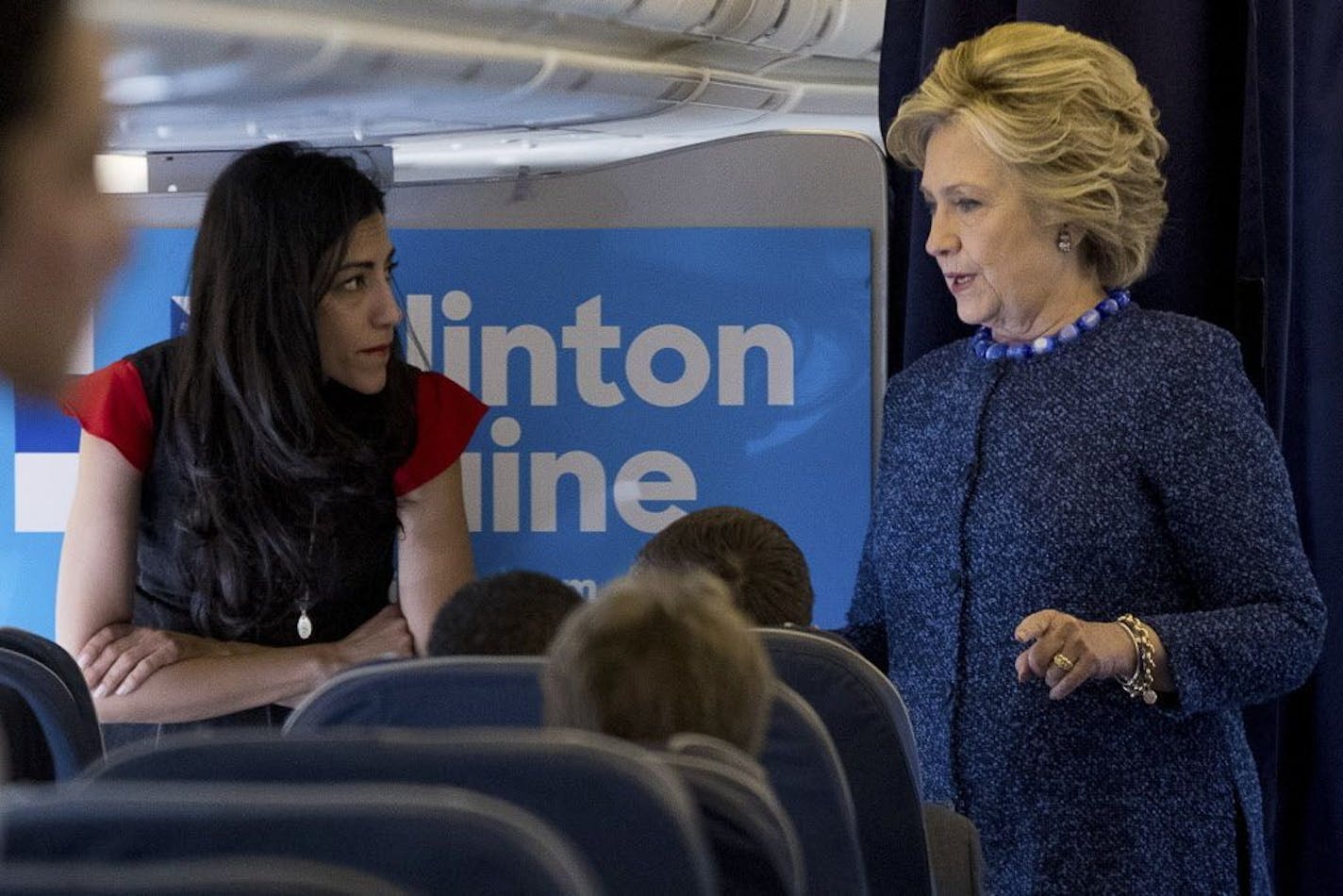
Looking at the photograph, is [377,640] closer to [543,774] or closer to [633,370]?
[633,370]

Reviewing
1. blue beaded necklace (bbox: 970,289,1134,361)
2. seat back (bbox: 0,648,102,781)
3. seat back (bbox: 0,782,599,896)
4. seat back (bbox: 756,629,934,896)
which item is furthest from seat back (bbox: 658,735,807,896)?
blue beaded necklace (bbox: 970,289,1134,361)

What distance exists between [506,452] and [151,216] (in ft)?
A: 2.44

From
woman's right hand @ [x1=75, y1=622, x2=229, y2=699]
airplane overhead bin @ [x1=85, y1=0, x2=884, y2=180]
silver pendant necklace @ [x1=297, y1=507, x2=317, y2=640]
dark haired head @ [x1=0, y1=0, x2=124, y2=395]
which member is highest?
airplane overhead bin @ [x1=85, y1=0, x2=884, y2=180]

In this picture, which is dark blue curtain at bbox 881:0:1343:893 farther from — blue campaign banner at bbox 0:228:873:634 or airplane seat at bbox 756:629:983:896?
airplane seat at bbox 756:629:983:896

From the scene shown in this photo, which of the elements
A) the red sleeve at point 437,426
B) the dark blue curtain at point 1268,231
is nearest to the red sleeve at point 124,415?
the red sleeve at point 437,426

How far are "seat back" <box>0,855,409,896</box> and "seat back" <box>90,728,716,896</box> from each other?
0.58 feet

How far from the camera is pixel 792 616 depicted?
2.00 metres

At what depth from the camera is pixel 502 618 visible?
1.60 meters

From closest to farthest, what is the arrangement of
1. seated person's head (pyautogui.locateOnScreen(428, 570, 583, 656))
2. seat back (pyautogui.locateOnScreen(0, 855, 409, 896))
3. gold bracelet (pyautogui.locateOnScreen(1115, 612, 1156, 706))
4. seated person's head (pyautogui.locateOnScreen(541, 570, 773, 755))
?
1. seat back (pyautogui.locateOnScreen(0, 855, 409, 896))
2. seated person's head (pyautogui.locateOnScreen(541, 570, 773, 755))
3. seated person's head (pyautogui.locateOnScreen(428, 570, 583, 656))
4. gold bracelet (pyautogui.locateOnScreen(1115, 612, 1156, 706))

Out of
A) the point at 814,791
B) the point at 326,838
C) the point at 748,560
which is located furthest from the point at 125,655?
the point at 326,838

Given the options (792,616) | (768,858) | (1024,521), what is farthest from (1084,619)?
(768,858)

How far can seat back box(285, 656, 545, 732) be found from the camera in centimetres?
137

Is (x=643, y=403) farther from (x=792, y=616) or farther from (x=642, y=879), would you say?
(x=642, y=879)

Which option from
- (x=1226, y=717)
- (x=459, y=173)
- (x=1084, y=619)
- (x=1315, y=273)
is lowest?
(x=1226, y=717)
